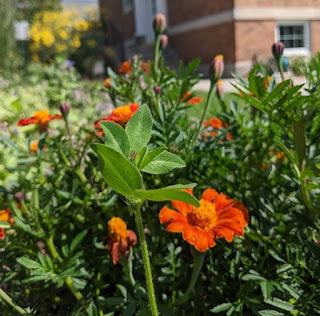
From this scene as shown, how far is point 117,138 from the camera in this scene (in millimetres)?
511

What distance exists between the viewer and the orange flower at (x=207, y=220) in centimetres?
75

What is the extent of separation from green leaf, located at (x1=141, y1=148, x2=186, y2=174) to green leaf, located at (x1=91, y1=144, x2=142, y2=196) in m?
0.03

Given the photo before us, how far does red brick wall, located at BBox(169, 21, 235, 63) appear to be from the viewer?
9.73 meters

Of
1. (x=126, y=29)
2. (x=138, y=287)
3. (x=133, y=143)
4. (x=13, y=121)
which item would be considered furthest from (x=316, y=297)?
(x=126, y=29)

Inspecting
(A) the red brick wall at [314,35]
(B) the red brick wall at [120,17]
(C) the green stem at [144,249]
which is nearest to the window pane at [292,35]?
(A) the red brick wall at [314,35]

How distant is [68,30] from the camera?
11.5 meters

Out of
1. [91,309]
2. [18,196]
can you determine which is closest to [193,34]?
[18,196]

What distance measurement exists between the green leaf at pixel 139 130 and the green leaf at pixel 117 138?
0.02 meters

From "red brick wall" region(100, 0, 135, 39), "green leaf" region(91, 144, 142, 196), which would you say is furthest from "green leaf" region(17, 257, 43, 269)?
"red brick wall" region(100, 0, 135, 39)

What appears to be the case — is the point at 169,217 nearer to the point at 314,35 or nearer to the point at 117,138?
the point at 117,138

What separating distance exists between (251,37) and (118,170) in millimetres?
9706

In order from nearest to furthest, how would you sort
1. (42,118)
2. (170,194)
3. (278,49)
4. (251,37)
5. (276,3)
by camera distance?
(170,194) < (278,49) < (42,118) < (251,37) < (276,3)

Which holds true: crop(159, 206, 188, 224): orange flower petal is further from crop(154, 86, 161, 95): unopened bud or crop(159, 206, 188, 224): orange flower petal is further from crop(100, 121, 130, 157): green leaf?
crop(154, 86, 161, 95): unopened bud

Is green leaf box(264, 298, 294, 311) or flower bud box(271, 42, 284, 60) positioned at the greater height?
flower bud box(271, 42, 284, 60)
